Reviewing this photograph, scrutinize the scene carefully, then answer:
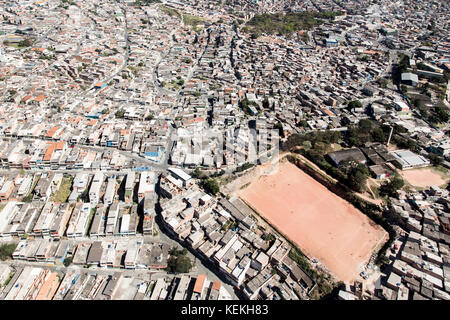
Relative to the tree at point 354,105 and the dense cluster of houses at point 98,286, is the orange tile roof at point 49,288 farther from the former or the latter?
the tree at point 354,105

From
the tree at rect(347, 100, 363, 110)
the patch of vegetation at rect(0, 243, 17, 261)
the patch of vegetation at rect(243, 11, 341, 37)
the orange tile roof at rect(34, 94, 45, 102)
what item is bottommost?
the patch of vegetation at rect(0, 243, 17, 261)

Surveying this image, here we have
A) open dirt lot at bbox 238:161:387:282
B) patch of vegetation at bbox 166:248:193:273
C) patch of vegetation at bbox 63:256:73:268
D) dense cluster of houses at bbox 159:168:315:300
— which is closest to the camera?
dense cluster of houses at bbox 159:168:315:300

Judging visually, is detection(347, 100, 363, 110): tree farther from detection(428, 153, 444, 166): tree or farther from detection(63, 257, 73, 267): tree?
detection(63, 257, 73, 267): tree

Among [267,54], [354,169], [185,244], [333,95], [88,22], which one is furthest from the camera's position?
[88,22]

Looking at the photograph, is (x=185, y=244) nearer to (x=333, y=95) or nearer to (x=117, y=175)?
(x=117, y=175)

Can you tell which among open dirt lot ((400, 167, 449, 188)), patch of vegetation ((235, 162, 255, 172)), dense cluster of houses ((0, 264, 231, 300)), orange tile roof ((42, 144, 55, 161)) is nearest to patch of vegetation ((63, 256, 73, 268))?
dense cluster of houses ((0, 264, 231, 300))

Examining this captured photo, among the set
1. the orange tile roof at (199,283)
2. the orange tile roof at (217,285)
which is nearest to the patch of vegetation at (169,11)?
the orange tile roof at (199,283)

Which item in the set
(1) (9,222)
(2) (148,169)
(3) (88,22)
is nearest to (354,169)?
(2) (148,169)
